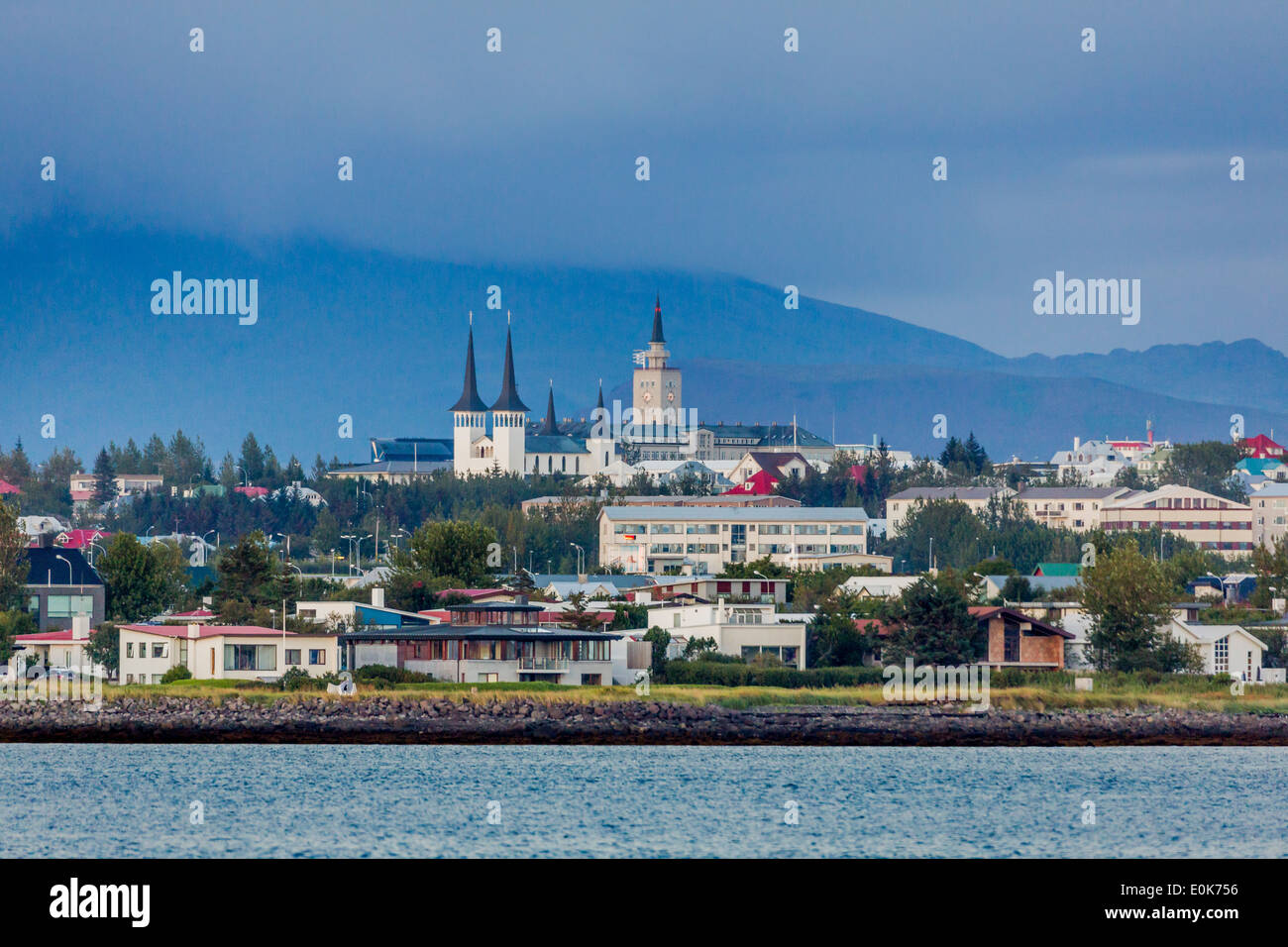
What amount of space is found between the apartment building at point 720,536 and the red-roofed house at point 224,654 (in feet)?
158

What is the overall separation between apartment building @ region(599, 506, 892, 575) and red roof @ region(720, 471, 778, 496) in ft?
88.3

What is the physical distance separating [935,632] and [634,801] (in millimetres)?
15234

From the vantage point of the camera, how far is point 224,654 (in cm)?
4388

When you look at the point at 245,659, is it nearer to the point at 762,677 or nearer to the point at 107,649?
the point at 107,649

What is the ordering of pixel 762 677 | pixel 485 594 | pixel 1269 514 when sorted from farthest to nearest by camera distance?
1. pixel 1269 514
2. pixel 485 594
3. pixel 762 677

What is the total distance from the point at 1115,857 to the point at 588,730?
1359 cm

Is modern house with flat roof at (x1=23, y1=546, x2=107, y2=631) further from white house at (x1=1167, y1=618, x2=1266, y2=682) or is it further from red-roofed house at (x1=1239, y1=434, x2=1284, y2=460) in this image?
red-roofed house at (x1=1239, y1=434, x2=1284, y2=460)

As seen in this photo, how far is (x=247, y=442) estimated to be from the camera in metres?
162

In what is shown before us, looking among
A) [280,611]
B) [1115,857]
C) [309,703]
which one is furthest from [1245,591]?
[1115,857]

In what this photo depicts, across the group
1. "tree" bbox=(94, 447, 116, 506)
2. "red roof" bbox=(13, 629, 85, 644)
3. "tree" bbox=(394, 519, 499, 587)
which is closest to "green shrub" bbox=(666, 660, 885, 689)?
"red roof" bbox=(13, 629, 85, 644)

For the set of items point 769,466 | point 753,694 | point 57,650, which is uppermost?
point 769,466

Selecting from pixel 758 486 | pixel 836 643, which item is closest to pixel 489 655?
pixel 836 643

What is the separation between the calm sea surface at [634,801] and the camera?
2845cm
